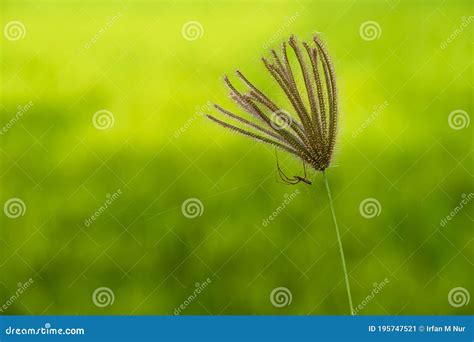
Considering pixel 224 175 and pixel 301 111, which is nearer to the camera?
pixel 301 111

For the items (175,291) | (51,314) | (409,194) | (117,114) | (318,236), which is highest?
(409,194)

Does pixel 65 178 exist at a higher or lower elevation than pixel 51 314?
higher

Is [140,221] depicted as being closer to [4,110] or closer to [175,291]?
[175,291]

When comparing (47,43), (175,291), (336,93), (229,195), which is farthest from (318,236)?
(47,43)

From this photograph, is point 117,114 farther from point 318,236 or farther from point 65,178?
point 318,236

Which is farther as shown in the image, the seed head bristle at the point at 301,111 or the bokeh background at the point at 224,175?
the bokeh background at the point at 224,175

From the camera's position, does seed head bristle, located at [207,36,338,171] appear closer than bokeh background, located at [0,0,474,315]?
Yes

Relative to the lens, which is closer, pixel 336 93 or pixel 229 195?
pixel 336 93
